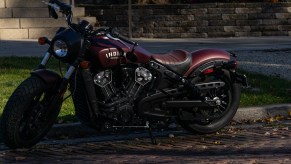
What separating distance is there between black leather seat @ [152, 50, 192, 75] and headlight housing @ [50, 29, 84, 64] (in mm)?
921

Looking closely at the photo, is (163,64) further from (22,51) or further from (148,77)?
(22,51)

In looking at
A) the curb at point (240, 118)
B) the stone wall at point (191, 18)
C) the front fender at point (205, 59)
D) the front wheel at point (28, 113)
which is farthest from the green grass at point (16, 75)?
the stone wall at point (191, 18)

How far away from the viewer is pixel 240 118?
9352mm

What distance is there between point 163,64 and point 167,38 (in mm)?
11270

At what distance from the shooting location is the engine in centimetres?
754

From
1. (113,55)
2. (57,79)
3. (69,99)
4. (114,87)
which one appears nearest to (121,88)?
(114,87)

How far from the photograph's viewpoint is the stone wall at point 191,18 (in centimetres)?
1922

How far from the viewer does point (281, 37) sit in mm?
19219

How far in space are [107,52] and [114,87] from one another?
1.33ft

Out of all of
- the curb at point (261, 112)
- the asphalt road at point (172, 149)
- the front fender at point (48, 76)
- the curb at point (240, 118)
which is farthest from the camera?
the curb at point (261, 112)

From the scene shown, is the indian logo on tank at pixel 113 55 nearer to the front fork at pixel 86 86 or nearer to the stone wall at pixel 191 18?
the front fork at pixel 86 86

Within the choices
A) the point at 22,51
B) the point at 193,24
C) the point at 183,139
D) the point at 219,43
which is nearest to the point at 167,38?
the point at 193,24

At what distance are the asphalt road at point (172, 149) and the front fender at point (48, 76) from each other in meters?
0.72

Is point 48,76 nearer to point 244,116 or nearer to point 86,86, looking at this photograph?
point 86,86
